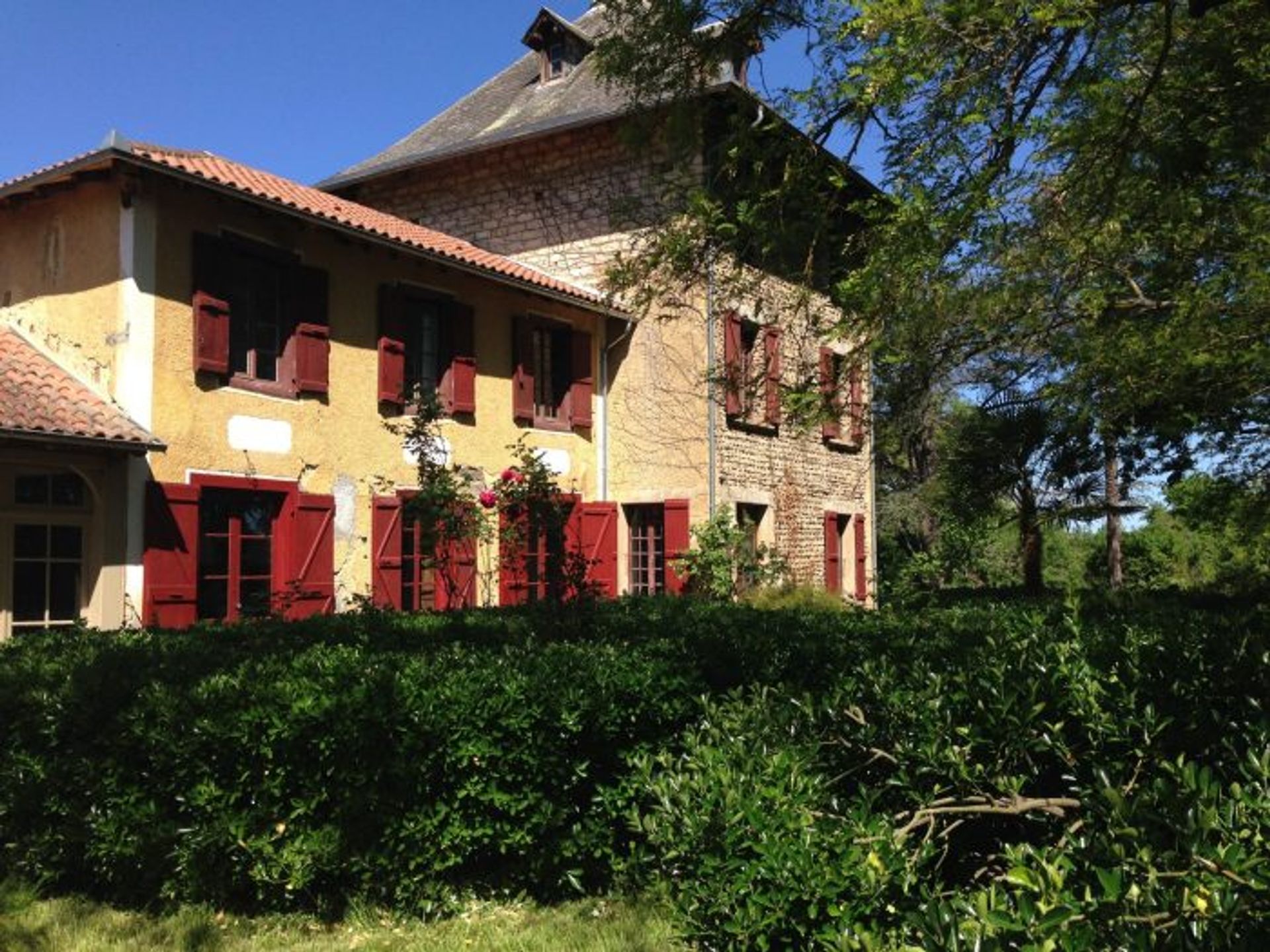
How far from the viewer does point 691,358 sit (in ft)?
45.6

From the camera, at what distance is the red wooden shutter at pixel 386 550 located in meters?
11.1

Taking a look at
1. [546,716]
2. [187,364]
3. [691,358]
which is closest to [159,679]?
[546,716]

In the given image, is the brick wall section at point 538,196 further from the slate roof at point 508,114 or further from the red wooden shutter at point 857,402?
the red wooden shutter at point 857,402

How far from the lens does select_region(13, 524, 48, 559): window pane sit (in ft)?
27.9

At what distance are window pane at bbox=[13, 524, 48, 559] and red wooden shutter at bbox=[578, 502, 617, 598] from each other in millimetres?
6579

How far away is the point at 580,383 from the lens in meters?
14.1

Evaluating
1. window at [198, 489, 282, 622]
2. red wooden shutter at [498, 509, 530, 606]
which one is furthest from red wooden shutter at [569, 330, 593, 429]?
window at [198, 489, 282, 622]

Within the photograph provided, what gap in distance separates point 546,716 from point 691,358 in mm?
10192

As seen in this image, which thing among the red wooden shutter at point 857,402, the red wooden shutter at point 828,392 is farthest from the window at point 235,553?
the red wooden shutter at point 828,392

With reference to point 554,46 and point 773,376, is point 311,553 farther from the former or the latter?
point 554,46

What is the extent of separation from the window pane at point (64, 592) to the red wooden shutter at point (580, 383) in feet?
22.2

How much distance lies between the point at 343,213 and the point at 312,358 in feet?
6.62

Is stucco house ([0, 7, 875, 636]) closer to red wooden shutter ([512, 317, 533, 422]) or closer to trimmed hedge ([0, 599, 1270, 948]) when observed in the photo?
red wooden shutter ([512, 317, 533, 422])

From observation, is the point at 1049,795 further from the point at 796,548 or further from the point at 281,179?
the point at 796,548
